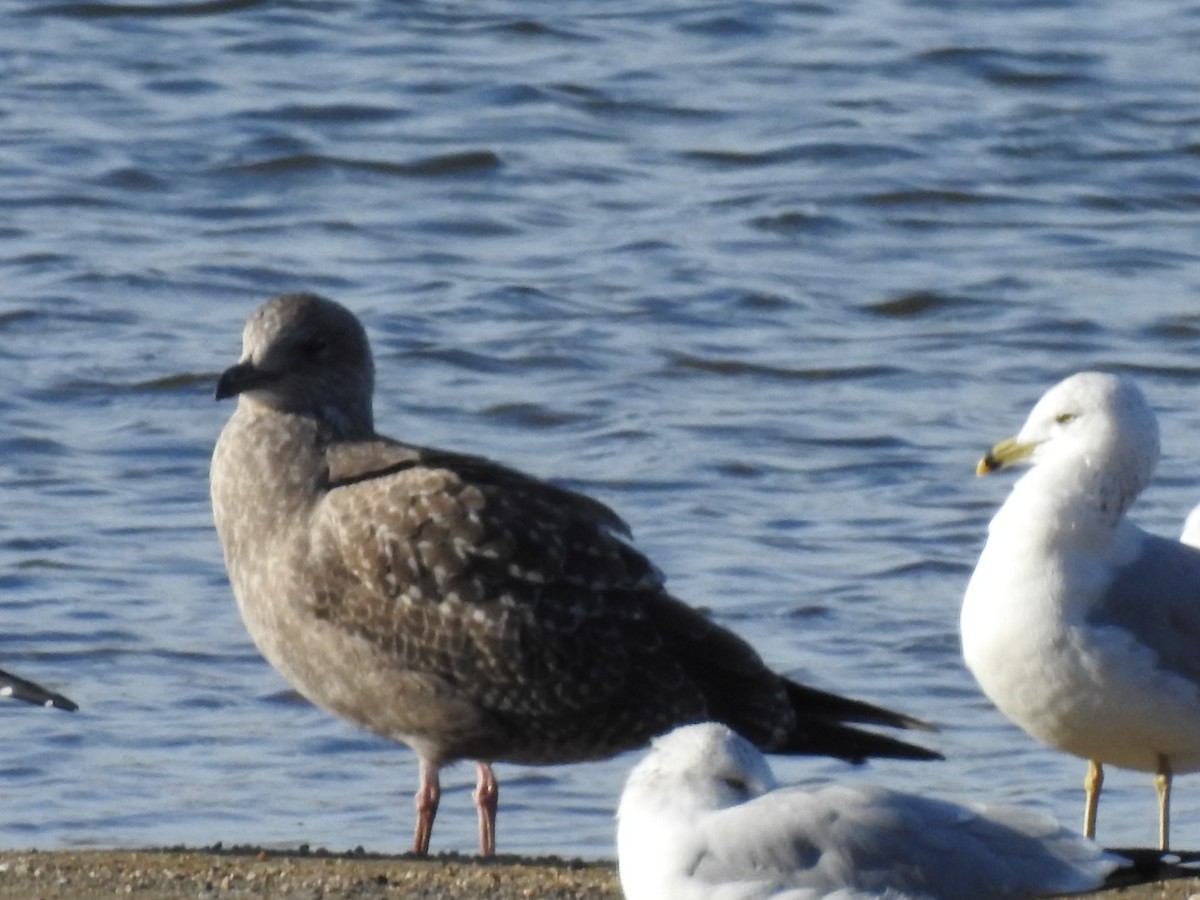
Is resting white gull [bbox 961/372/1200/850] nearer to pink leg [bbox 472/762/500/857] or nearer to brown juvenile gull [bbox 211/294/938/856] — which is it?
brown juvenile gull [bbox 211/294/938/856]

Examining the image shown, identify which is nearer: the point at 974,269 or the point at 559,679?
the point at 559,679

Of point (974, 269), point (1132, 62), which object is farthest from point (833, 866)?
point (1132, 62)

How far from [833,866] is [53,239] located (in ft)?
29.2

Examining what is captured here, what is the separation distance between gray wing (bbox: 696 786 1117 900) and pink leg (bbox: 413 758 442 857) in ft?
6.19

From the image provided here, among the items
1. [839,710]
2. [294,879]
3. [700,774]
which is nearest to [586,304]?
[839,710]

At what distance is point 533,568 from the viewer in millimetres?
6949

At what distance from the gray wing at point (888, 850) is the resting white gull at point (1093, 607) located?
1527mm

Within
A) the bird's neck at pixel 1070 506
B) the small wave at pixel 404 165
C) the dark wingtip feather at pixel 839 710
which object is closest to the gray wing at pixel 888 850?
the bird's neck at pixel 1070 506

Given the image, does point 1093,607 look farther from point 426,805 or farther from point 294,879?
point 294,879

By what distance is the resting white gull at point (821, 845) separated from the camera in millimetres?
5031

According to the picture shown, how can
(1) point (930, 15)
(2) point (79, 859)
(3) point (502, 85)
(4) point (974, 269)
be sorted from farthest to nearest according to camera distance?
1. (1) point (930, 15)
2. (3) point (502, 85)
3. (4) point (974, 269)
4. (2) point (79, 859)

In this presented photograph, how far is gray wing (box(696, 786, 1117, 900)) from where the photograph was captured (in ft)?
16.5

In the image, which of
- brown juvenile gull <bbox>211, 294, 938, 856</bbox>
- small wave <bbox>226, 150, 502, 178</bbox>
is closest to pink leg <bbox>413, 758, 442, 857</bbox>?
brown juvenile gull <bbox>211, 294, 938, 856</bbox>

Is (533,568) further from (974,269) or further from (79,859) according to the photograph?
(974,269)
